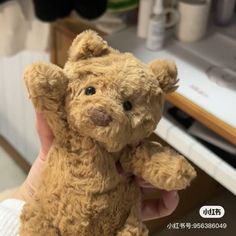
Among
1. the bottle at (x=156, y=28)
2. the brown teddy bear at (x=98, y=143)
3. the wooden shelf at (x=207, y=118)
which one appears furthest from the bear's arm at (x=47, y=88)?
the bottle at (x=156, y=28)

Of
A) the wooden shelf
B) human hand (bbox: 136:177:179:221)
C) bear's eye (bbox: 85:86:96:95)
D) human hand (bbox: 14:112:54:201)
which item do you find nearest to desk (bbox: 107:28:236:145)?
the wooden shelf

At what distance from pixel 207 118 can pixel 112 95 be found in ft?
1.43

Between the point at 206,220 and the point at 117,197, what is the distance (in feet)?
1.53

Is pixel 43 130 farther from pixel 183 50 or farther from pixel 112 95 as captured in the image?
pixel 183 50

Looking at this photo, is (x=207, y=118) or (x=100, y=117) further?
(x=207, y=118)

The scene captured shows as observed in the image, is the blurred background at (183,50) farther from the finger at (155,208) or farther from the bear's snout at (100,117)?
the bear's snout at (100,117)

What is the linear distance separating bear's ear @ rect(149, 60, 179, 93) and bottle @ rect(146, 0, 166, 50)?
0.54 meters

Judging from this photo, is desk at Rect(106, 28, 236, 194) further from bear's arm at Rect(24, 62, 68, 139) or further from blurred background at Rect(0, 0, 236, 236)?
bear's arm at Rect(24, 62, 68, 139)

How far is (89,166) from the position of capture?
0.50 m

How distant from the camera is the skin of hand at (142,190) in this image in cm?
59

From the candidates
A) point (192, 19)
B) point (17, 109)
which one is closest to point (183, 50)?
point (192, 19)

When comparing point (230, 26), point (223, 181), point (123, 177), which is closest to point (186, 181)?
point (123, 177)

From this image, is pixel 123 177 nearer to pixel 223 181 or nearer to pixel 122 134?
pixel 122 134

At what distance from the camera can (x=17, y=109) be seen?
1.64 m
